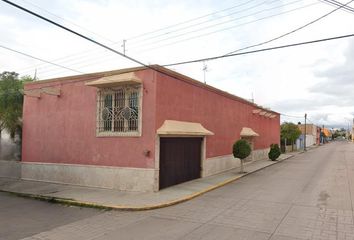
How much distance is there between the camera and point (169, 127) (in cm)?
1388

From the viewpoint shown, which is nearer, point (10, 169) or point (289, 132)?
point (10, 169)

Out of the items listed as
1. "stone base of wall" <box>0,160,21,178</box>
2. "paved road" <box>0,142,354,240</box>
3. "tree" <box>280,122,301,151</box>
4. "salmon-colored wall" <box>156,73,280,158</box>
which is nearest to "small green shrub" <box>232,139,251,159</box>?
"salmon-colored wall" <box>156,73,280,158</box>

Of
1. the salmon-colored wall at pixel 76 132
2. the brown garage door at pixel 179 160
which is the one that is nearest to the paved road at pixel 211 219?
the brown garage door at pixel 179 160

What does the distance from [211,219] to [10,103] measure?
557 inches

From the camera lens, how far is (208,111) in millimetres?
18422

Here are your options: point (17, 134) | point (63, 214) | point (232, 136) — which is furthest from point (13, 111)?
point (232, 136)

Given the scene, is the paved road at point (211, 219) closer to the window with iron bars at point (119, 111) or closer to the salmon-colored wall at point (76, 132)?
the salmon-colored wall at point (76, 132)

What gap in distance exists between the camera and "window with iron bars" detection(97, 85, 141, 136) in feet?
45.5

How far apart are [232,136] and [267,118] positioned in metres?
12.5

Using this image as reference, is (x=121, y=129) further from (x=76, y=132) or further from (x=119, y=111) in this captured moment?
Answer: (x=76, y=132)

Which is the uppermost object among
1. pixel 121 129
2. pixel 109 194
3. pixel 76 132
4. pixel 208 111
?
pixel 208 111

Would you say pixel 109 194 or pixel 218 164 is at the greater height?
pixel 218 164

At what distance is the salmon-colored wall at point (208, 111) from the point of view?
14078 millimetres

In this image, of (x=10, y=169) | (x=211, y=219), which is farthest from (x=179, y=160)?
(x=10, y=169)
